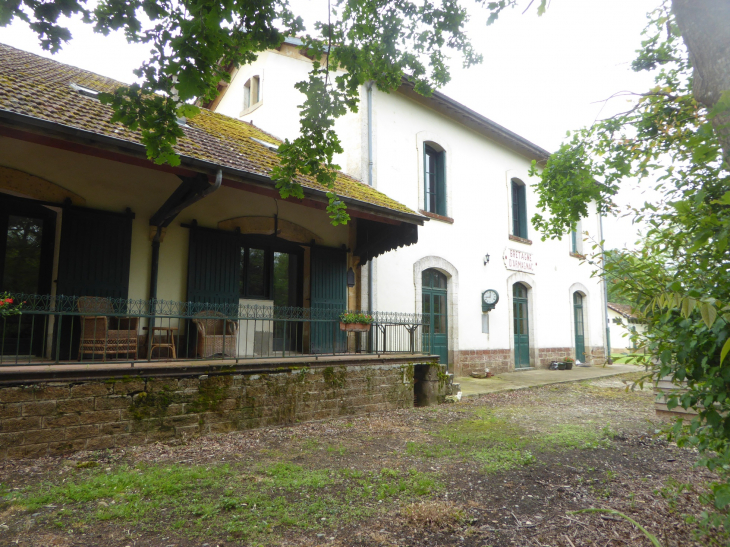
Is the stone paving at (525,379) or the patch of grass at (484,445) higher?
the stone paving at (525,379)

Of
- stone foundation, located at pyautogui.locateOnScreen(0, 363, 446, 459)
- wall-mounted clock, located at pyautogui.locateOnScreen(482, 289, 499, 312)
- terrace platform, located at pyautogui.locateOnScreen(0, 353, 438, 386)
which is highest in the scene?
wall-mounted clock, located at pyautogui.locateOnScreen(482, 289, 499, 312)

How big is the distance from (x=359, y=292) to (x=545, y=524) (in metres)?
6.28

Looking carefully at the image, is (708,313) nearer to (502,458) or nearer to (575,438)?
(502,458)

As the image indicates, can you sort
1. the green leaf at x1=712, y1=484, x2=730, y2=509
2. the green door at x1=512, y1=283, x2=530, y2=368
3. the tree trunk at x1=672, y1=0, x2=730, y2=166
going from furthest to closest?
the green door at x1=512, y1=283, x2=530, y2=368 < the tree trunk at x1=672, y1=0, x2=730, y2=166 < the green leaf at x1=712, y1=484, x2=730, y2=509

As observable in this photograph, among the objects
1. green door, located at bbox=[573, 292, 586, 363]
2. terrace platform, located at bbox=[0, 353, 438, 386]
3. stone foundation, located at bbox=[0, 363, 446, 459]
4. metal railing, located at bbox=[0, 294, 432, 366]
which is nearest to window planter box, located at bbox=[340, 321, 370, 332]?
metal railing, located at bbox=[0, 294, 432, 366]

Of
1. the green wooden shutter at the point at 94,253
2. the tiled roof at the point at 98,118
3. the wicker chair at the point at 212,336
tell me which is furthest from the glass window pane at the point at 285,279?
the green wooden shutter at the point at 94,253

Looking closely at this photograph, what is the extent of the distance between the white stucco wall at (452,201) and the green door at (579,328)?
153cm

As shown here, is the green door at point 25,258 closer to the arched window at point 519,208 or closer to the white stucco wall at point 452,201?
the white stucco wall at point 452,201

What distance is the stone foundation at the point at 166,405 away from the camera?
14.3ft

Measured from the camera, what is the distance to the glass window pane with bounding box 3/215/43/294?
237 inches

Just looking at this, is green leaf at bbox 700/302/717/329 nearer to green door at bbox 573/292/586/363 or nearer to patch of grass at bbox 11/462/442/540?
patch of grass at bbox 11/462/442/540

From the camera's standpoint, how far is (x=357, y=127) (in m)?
9.72

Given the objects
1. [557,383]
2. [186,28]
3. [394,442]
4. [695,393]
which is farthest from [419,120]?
[695,393]

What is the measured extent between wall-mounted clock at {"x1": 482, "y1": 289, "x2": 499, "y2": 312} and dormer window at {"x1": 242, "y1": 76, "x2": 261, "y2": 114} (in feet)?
23.8
